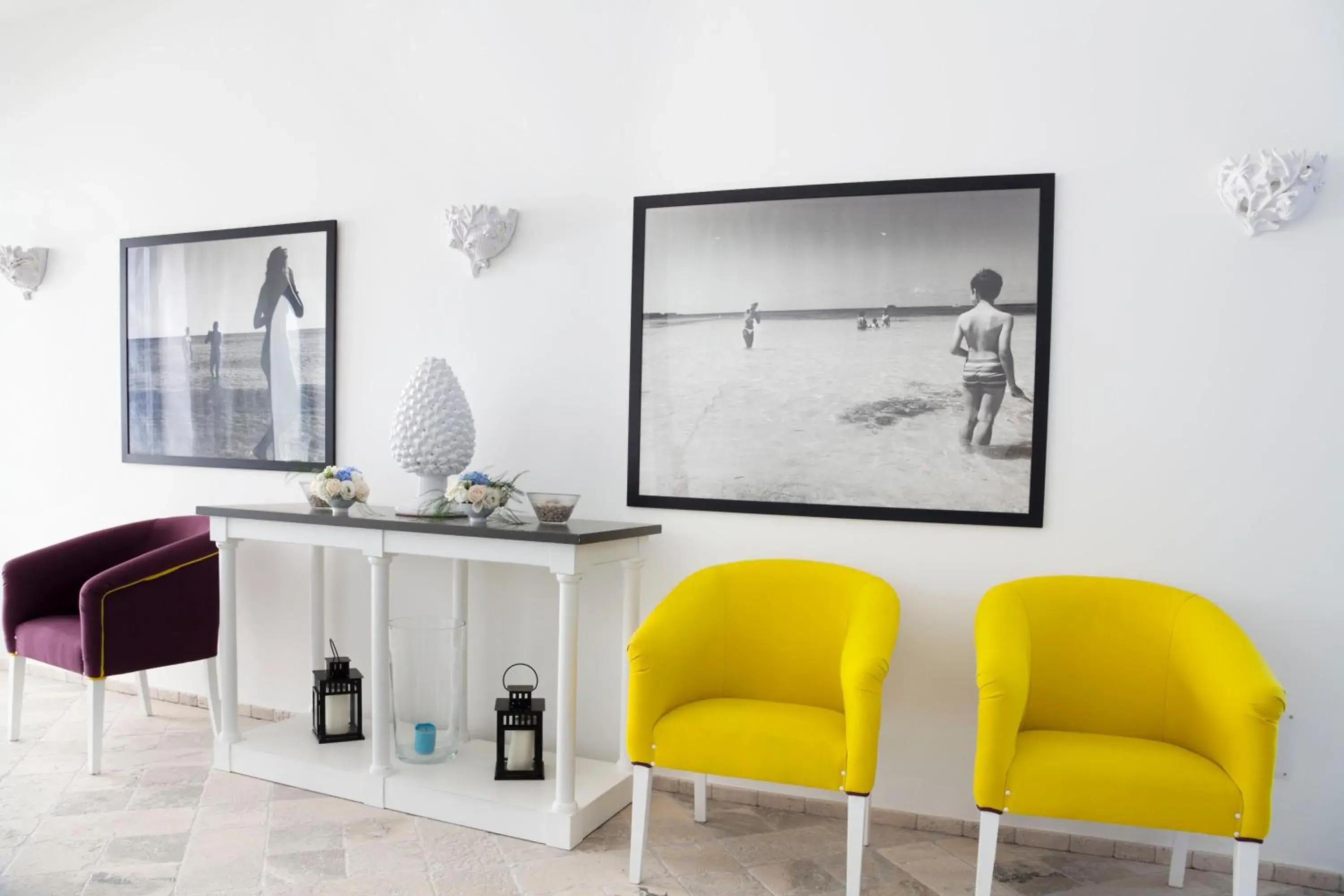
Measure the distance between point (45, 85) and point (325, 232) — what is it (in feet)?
6.06

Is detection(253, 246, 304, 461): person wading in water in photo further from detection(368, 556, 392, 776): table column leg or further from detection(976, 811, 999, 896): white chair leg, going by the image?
detection(976, 811, 999, 896): white chair leg

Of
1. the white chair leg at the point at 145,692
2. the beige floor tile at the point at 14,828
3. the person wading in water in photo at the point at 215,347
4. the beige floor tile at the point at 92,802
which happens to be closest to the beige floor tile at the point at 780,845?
the beige floor tile at the point at 92,802

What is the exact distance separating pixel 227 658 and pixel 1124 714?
2.82 m

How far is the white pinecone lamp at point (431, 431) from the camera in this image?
304cm

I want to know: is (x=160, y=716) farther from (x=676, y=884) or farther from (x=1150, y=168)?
(x=1150, y=168)

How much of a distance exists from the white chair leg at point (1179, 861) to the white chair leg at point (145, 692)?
3644mm

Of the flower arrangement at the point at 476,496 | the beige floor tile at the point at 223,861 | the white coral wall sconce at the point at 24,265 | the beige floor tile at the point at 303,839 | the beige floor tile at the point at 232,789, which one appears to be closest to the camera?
the beige floor tile at the point at 223,861

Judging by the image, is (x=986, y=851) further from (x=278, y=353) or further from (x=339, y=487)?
(x=278, y=353)

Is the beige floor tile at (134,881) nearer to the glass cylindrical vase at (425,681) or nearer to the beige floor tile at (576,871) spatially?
the glass cylindrical vase at (425,681)

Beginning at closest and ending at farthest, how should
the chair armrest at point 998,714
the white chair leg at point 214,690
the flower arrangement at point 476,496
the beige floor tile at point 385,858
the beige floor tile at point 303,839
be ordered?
the chair armrest at point 998,714 < the beige floor tile at point 385,858 < the beige floor tile at point 303,839 < the flower arrangement at point 476,496 < the white chair leg at point 214,690

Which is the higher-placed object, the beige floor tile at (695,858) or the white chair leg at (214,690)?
the white chair leg at (214,690)

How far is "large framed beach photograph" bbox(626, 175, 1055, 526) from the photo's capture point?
2.77 metres

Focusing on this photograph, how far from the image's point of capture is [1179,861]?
251cm

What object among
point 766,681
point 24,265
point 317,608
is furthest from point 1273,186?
point 24,265
